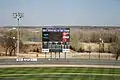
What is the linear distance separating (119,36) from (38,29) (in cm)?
1077

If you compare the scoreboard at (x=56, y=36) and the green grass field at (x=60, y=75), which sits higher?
the scoreboard at (x=56, y=36)

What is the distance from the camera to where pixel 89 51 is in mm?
32344

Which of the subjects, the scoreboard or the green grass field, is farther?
the scoreboard

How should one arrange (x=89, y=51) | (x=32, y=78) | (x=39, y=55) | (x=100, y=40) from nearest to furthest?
(x=32, y=78) → (x=39, y=55) → (x=89, y=51) → (x=100, y=40)

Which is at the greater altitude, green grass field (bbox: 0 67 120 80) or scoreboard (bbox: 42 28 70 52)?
scoreboard (bbox: 42 28 70 52)

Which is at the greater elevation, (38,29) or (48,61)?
(38,29)

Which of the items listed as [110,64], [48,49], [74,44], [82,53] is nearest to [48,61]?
[48,49]

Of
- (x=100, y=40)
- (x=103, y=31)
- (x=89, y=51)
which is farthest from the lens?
(x=103, y=31)

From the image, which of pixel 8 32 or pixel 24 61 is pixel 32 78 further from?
pixel 8 32

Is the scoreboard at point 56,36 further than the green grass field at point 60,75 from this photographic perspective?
Yes

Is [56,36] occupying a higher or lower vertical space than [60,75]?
higher

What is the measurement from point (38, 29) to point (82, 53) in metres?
10.3

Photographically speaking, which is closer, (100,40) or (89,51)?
(89,51)

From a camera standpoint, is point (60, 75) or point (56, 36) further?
point (56, 36)
